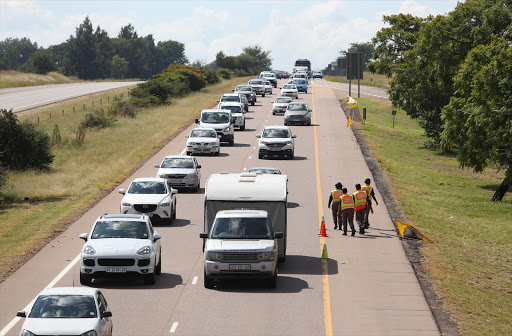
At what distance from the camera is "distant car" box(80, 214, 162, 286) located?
63.9 ft

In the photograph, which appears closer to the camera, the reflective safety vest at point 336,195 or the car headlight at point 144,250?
the car headlight at point 144,250

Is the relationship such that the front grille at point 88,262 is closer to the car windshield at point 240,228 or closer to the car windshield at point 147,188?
the car windshield at point 240,228

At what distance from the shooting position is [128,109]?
249ft

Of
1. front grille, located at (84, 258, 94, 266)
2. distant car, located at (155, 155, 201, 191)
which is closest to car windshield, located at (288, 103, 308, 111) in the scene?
distant car, located at (155, 155, 201, 191)

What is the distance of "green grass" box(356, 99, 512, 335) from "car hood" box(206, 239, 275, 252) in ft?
14.4

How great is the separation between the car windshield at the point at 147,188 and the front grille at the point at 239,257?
1004 centimetres

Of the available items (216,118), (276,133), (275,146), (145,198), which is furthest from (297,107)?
(145,198)

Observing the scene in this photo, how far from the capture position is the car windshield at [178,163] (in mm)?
35375

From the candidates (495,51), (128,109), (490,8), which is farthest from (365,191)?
(128,109)

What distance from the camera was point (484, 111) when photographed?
39.1m

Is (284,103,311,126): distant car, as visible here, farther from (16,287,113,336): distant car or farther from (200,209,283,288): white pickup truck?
(16,287,113,336): distant car

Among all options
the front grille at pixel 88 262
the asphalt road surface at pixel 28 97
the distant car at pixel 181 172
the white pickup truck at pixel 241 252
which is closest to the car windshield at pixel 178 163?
the distant car at pixel 181 172

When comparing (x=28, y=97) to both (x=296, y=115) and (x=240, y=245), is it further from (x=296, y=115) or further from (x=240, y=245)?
(x=240, y=245)

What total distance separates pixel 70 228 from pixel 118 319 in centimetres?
1191
